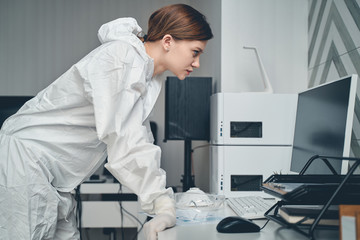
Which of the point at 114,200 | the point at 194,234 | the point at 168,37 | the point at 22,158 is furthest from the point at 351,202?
the point at 114,200

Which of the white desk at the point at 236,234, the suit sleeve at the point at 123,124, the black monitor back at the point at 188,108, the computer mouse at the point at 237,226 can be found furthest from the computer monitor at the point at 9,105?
the computer mouse at the point at 237,226

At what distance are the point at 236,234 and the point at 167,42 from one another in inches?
26.0

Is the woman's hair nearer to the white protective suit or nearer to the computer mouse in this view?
the white protective suit

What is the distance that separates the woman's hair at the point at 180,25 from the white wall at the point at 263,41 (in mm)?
627

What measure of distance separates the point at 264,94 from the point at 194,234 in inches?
34.5

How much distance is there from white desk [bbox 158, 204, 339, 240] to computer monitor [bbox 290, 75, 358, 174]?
291mm

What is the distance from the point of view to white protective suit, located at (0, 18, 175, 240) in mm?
834

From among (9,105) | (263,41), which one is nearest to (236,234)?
(263,41)

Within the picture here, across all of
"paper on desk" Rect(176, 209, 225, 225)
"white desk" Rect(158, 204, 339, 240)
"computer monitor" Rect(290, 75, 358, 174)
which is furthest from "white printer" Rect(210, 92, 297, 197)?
"white desk" Rect(158, 204, 339, 240)

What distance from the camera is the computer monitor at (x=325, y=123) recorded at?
37.0 inches

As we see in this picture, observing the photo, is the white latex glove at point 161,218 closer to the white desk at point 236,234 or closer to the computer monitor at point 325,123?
the white desk at point 236,234

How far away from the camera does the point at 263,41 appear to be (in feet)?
5.71

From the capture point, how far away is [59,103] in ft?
3.25

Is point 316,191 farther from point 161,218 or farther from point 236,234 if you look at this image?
point 161,218
